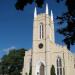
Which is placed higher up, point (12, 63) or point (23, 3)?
point (12, 63)

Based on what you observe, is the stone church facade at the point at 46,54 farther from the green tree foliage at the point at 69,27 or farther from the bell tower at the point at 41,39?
the green tree foliage at the point at 69,27

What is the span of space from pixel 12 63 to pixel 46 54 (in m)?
12.1

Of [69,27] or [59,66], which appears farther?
[59,66]

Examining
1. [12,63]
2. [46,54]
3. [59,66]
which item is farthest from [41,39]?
[12,63]

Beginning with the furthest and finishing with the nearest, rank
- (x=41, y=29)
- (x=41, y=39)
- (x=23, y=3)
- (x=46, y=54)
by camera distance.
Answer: (x=41, y=29)
(x=41, y=39)
(x=46, y=54)
(x=23, y=3)

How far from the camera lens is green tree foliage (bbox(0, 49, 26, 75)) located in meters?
54.2

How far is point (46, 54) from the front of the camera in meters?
45.1

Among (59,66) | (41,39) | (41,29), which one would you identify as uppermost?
(41,29)

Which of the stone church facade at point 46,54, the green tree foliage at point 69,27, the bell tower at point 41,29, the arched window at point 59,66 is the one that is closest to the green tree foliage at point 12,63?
the stone church facade at point 46,54

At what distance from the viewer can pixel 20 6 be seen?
4973 mm

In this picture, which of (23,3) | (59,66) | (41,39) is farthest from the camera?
(41,39)

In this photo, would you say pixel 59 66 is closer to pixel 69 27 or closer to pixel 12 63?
→ pixel 12 63

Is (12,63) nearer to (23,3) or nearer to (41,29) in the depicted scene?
(41,29)

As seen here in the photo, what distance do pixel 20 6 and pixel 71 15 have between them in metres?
1.24
